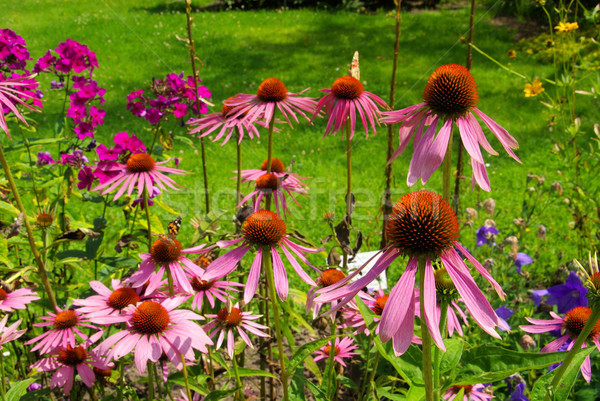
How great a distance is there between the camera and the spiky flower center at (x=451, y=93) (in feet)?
4.11

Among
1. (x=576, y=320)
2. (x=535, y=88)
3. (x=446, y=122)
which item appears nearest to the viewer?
(x=446, y=122)

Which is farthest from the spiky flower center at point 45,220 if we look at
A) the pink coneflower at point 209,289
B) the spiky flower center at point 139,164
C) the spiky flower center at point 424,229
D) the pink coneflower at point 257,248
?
the spiky flower center at point 424,229

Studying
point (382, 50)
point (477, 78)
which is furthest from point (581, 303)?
point (382, 50)

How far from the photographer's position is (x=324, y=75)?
7.88 meters

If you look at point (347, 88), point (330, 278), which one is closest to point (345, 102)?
point (347, 88)

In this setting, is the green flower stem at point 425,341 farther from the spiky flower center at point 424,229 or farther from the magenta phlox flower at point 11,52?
the magenta phlox flower at point 11,52

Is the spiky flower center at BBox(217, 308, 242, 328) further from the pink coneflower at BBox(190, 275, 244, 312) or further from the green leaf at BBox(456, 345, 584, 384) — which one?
the green leaf at BBox(456, 345, 584, 384)

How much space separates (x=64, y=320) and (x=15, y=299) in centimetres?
17

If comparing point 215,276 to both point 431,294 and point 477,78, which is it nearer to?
point 431,294

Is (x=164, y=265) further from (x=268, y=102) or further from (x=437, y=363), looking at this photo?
(x=437, y=363)

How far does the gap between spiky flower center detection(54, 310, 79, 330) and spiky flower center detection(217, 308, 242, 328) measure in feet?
1.58

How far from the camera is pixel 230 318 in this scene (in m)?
1.70

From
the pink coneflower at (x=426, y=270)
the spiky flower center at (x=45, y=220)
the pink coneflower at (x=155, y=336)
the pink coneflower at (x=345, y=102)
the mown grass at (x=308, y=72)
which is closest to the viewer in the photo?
the pink coneflower at (x=426, y=270)

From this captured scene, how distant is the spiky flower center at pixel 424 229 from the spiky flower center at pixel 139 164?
1193 millimetres
